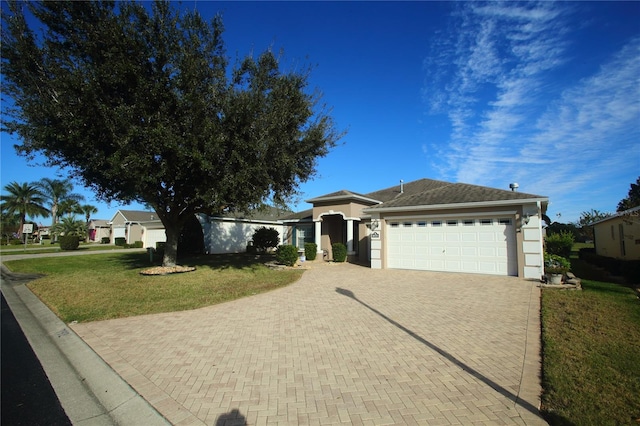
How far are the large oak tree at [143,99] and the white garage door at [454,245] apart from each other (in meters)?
7.29

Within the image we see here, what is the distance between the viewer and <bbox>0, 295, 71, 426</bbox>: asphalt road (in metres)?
3.49

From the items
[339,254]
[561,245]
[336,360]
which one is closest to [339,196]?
[339,254]

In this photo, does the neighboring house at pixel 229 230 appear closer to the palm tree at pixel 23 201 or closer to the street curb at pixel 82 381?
the street curb at pixel 82 381

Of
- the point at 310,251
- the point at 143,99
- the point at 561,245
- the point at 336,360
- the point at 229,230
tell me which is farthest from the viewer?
the point at 229,230

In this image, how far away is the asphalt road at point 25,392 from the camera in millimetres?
3488

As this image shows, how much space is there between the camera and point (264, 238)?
24.9 meters

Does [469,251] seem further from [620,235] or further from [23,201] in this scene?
[23,201]

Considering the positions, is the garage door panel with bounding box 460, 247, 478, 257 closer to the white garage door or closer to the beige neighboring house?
the white garage door

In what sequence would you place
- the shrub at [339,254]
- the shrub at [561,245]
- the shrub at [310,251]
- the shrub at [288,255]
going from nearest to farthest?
the shrub at [288,255], the shrub at [339,254], the shrub at [561,245], the shrub at [310,251]

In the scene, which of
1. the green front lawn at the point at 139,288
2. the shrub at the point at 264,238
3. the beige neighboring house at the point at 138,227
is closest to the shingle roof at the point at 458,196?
the green front lawn at the point at 139,288

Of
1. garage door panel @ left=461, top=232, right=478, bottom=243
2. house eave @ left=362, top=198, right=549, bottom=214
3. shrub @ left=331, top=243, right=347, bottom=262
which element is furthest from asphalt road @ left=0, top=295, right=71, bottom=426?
shrub @ left=331, top=243, right=347, bottom=262

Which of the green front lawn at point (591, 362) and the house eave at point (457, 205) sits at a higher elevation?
the house eave at point (457, 205)

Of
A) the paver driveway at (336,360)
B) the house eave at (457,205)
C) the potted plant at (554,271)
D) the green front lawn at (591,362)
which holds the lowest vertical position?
the paver driveway at (336,360)

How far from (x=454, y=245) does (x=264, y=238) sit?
49.6 ft
